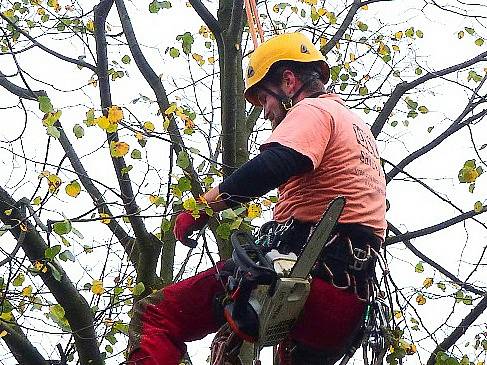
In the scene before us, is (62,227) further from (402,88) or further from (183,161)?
(402,88)

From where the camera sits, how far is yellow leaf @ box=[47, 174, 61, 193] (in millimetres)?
2949

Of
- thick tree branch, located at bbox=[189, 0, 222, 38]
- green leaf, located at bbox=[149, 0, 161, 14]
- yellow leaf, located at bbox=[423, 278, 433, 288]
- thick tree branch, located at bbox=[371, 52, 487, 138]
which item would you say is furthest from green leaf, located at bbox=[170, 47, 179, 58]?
yellow leaf, located at bbox=[423, 278, 433, 288]

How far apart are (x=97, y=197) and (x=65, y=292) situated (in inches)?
46.1

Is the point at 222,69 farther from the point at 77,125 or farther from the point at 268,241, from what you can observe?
the point at 268,241

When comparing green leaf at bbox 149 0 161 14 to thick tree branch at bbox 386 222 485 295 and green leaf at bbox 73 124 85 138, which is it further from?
thick tree branch at bbox 386 222 485 295

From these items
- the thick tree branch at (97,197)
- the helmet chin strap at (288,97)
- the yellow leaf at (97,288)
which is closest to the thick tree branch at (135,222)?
the thick tree branch at (97,197)

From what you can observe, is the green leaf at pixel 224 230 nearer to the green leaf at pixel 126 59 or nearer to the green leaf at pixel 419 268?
the green leaf at pixel 419 268

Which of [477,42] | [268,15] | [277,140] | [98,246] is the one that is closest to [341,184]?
[277,140]

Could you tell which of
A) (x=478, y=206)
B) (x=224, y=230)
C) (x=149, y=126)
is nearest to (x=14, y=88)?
(x=149, y=126)

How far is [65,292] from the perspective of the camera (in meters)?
3.53

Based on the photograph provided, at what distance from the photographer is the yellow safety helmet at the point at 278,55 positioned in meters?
2.96

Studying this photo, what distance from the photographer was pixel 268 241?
9.05 ft

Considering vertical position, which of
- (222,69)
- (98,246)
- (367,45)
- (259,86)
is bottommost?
(259,86)

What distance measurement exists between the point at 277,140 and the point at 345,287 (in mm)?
589
